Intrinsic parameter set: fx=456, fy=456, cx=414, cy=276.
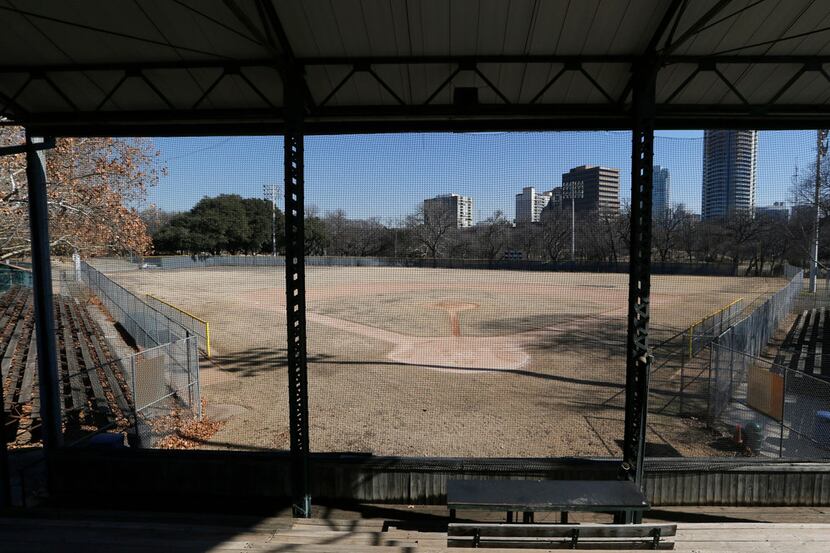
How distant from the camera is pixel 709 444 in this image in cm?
787

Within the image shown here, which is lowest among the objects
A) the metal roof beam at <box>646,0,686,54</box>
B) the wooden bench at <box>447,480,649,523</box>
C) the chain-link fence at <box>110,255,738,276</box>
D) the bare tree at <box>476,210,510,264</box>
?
the wooden bench at <box>447,480,649,523</box>

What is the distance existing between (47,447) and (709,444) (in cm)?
985

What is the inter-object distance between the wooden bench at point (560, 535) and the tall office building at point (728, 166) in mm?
6257

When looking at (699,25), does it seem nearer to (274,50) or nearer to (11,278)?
(274,50)

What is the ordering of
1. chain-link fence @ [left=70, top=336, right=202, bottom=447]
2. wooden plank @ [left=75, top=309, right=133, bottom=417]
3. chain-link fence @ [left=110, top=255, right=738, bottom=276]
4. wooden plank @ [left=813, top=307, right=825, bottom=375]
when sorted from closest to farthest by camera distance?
chain-link fence @ [left=70, top=336, right=202, bottom=447]
wooden plank @ [left=75, top=309, right=133, bottom=417]
wooden plank @ [left=813, top=307, right=825, bottom=375]
chain-link fence @ [left=110, top=255, right=738, bottom=276]

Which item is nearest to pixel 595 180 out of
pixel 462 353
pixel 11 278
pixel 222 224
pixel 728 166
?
pixel 728 166

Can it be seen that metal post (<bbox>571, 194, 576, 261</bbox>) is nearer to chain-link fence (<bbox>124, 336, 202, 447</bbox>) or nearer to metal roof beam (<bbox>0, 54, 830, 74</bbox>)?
metal roof beam (<bbox>0, 54, 830, 74</bbox>)

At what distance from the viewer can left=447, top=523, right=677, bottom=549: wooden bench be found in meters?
3.62

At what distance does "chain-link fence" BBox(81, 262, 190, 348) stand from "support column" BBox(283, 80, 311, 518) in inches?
231

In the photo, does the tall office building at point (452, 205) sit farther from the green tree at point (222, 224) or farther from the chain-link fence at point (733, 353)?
the green tree at point (222, 224)

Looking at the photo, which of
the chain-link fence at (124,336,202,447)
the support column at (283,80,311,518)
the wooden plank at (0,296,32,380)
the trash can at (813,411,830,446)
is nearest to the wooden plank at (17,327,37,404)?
the wooden plank at (0,296,32,380)

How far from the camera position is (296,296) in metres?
4.91

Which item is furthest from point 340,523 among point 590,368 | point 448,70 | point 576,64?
point 590,368

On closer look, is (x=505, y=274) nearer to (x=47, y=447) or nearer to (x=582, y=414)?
(x=582, y=414)
